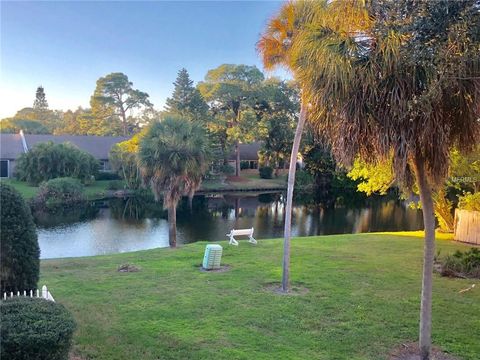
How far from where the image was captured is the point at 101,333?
6855 millimetres

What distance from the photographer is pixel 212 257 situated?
12.1m

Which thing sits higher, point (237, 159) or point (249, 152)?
point (249, 152)

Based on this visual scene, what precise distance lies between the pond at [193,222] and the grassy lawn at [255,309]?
904 cm

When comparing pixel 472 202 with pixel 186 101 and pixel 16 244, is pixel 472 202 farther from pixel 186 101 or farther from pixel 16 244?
pixel 186 101

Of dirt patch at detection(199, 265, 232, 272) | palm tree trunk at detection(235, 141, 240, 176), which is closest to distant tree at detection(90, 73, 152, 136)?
palm tree trunk at detection(235, 141, 240, 176)

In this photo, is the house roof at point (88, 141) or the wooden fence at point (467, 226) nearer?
the wooden fence at point (467, 226)

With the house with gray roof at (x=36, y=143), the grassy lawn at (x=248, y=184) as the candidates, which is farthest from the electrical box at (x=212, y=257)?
the house with gray roof at (x=36, y=143)

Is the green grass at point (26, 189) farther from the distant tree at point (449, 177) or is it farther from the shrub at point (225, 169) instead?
the distant tree at point (449, 177)

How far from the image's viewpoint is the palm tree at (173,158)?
18.5 meters

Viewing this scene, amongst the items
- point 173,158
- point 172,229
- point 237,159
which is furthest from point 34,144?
point 173,158

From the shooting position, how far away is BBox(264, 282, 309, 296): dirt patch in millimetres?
9742

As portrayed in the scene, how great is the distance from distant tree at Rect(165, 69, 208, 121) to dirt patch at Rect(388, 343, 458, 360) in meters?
40.1

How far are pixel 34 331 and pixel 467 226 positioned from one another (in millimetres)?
17650

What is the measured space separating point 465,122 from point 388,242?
12098 millimetres
